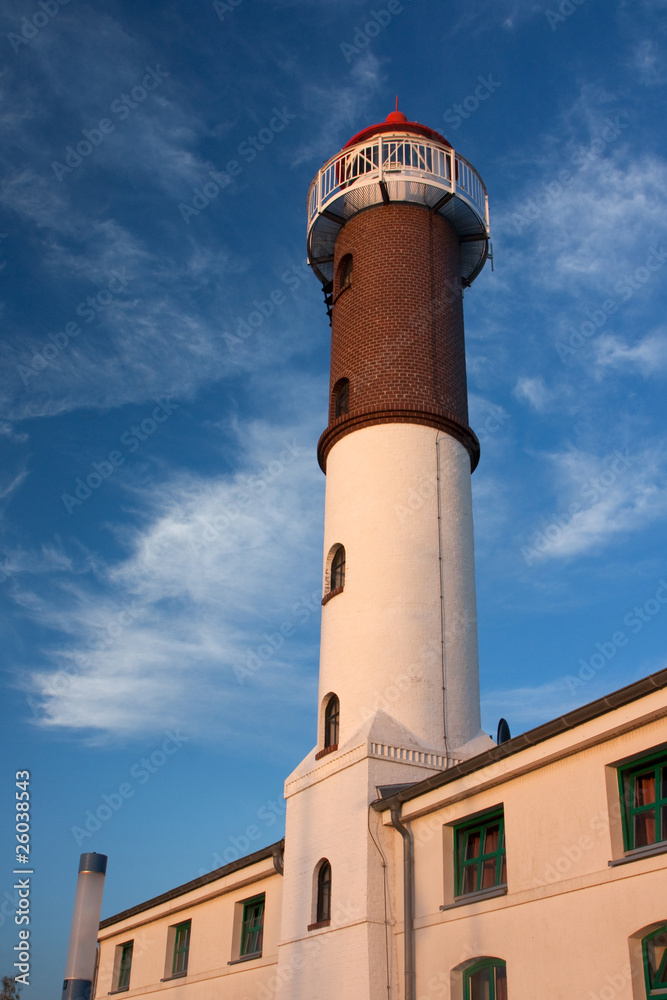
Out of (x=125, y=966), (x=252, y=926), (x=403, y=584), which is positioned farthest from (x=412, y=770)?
(x=125, y=966)

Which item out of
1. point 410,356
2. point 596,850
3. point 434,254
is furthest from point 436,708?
point 434,254

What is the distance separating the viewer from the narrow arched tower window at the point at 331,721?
20.4m

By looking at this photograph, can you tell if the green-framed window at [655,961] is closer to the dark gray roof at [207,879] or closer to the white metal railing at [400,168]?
the dark gray roof at [207,879]

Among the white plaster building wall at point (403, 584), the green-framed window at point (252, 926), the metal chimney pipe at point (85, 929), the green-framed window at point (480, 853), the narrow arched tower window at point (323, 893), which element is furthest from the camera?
the green-framed window at point (252, 926)

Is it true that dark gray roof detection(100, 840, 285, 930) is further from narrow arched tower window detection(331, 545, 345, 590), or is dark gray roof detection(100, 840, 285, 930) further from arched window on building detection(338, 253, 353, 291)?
arched window on building detection(338, 253, 353, 291)

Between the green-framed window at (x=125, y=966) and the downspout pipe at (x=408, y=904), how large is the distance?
14220 millimetres

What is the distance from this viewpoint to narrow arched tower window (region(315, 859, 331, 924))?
730 inches

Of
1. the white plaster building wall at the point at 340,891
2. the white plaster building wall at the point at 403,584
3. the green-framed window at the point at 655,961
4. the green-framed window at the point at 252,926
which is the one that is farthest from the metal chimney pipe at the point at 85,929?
the green-framed window at the point at 252,926

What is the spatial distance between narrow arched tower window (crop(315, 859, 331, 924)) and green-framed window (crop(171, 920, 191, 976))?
7.46 meters

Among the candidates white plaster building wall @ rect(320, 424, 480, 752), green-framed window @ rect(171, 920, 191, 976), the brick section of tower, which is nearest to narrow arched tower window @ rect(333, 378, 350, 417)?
the brick section of tower

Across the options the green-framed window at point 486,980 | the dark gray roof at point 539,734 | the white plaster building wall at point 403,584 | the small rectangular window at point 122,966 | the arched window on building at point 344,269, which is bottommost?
the green-framed window at point 486,980

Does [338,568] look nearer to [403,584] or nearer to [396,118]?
[403,584]

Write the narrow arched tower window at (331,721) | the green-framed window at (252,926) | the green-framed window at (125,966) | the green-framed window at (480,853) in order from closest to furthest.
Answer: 1. the green-framed window at (480,853)
2. the narrow arched tower window at (331,721)
3. the green-framed window at (252,926)
4. the green-framed window at (125,966)

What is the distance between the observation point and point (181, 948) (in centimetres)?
2492
